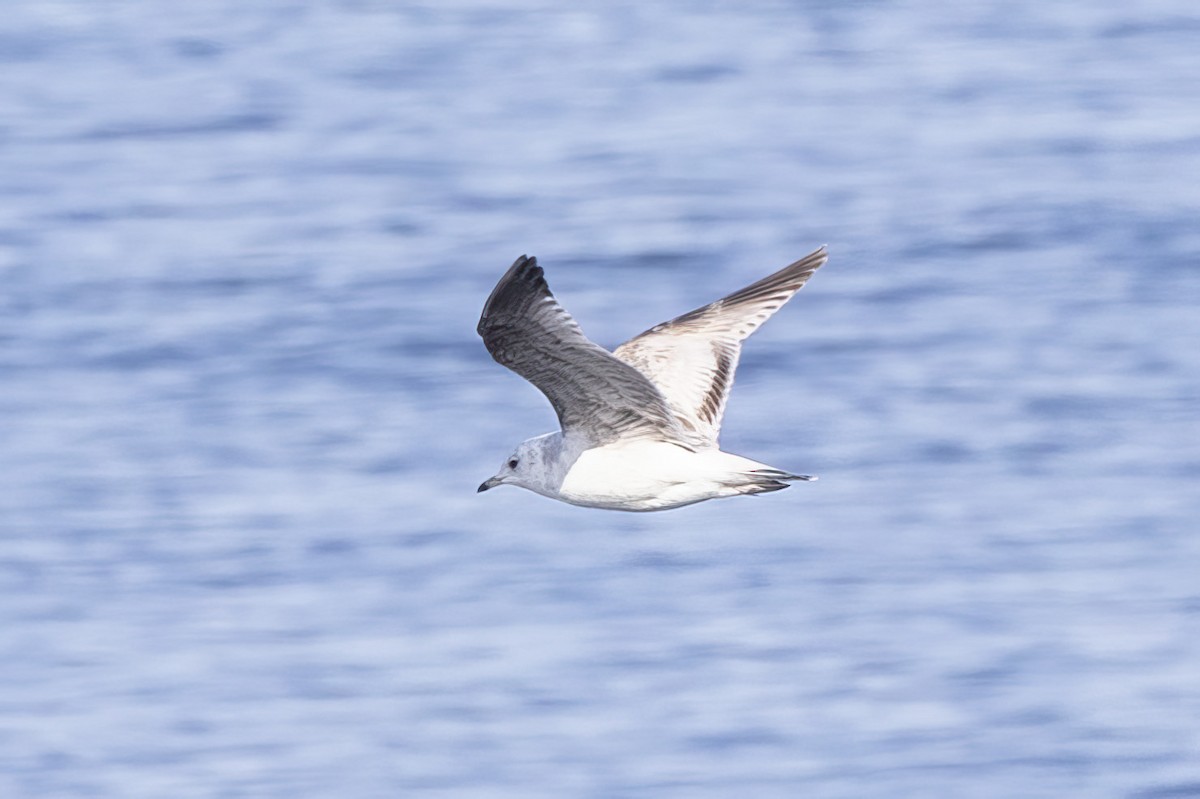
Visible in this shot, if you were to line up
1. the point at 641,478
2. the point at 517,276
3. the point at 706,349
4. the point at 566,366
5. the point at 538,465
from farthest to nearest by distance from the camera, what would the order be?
the point at 706,349, the point at 538,465, the point at 641,478, the point at 566,366, the point at 517,276

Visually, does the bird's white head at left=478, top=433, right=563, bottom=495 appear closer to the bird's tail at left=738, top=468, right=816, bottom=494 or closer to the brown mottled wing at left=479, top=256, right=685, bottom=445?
the brown mottled wing at left=479, top=256, right=685, bottom=445

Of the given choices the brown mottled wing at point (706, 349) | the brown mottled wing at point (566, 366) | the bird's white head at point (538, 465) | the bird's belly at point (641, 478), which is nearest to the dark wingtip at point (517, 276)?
the brown mottled wing at point (566, 366)

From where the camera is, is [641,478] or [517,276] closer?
[517,276]

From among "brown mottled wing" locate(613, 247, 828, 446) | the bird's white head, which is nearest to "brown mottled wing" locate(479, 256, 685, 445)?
the bird's white head

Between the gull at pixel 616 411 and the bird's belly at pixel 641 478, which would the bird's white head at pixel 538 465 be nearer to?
the gull at pixel 616 411

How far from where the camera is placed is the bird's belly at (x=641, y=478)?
8.11 meters

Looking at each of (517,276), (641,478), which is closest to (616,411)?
(641,478)

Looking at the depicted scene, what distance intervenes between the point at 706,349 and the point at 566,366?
1.56 meters

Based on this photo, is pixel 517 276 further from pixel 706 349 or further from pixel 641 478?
pixel 706 349

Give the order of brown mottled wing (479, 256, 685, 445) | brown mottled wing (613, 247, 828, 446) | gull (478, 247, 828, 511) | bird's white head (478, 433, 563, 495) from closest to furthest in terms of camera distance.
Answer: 1. brown mottled wing (479, 256, 685, 445)
2. gull (478, 247, 828, 511)
3. bird's white head (478, 433, 563, 495)
4. brown mottled wing (613, 247, 828, 446)

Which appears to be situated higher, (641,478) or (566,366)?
(566,366)

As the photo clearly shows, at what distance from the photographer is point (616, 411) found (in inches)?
321

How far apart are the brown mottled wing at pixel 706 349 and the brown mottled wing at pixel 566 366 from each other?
0.45 metres

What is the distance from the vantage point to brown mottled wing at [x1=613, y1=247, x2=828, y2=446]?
8914 mm
